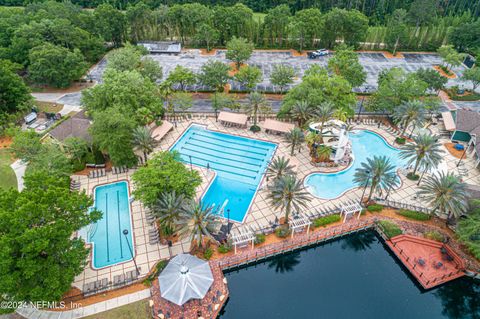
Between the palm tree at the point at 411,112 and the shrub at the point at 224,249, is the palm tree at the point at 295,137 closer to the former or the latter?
the palm tree at the point at 411,112

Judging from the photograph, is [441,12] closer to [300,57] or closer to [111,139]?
[300,57]

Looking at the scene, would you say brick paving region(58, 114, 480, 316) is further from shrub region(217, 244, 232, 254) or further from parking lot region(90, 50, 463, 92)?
parking lot region(90, 50, 463, 92)

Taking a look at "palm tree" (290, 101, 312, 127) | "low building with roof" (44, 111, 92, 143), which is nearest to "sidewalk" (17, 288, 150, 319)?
"low building with roof" (44, 111, 92, 143)

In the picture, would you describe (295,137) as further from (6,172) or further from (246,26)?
(246,26)

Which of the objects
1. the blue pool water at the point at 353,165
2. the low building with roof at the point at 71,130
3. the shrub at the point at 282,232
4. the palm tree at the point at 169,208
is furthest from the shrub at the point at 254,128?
the low building with roof at the point at 71,130

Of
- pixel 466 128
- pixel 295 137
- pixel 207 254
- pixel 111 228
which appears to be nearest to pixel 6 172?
pixel 111 228
